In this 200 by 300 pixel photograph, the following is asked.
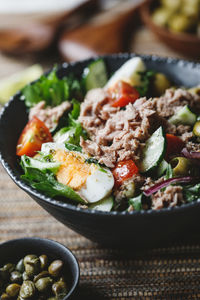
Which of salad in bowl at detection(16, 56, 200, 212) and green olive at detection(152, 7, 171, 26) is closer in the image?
salad in bowl at detection(16, 56, 200, 212)

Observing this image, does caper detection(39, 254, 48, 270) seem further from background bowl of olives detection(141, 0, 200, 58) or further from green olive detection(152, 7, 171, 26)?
green olive detection(152, 7, 171, 26)

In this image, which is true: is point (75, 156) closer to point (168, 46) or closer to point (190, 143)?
point (190, 143)

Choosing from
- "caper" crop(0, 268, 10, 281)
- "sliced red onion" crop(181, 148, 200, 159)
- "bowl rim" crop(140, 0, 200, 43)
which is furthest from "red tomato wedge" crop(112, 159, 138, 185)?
"bowl rim" crop(140, 0, 200, 43)

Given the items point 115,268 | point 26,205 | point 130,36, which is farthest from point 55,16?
point 115,268

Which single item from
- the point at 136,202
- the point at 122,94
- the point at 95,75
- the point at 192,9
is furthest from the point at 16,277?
the point at 192,9

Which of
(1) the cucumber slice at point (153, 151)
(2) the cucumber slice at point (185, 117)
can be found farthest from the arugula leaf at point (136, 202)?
(2) the cucumber slice at point (185, 117)

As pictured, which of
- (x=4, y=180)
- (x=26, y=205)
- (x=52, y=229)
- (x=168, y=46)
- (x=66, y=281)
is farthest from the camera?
(x=168, y=46)
